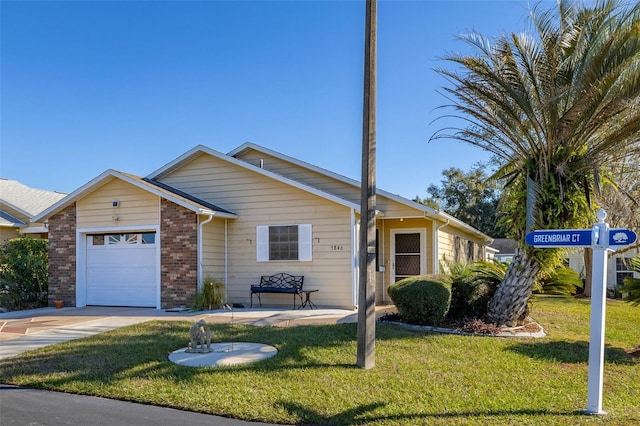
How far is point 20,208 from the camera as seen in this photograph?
20.5m

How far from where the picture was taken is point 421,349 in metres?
7.76

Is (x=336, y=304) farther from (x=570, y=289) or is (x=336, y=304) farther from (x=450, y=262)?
(x=570, y=289)

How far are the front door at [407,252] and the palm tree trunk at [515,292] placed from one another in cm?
605

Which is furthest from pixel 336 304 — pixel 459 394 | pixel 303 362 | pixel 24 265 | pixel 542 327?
pixel 24 265

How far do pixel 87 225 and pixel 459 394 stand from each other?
1274 cm

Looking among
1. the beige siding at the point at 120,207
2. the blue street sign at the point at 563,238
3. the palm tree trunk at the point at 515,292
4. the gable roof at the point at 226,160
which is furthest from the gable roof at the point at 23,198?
the blue street sign at the point at 563,238

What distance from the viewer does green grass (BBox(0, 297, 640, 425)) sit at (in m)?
5.07

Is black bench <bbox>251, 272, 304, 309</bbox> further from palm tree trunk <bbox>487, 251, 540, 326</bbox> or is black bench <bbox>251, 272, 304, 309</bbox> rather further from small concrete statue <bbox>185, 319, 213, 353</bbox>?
small concrete statue <bbox>185, 319, 213, 353</bbox>

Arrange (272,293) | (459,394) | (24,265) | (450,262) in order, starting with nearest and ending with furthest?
(459,394) → (272,293) → (24,265) → (450,262)

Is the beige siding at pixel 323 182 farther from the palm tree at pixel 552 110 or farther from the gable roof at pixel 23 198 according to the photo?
the gable roof at pixel 23 198

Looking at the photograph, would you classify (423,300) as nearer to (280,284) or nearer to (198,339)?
(198,339)

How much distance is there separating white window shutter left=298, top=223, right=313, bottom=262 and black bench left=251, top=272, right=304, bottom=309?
58cm

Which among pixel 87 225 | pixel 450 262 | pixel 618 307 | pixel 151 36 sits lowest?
pixel 618 307

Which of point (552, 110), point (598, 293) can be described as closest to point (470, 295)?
point (552, 110)
